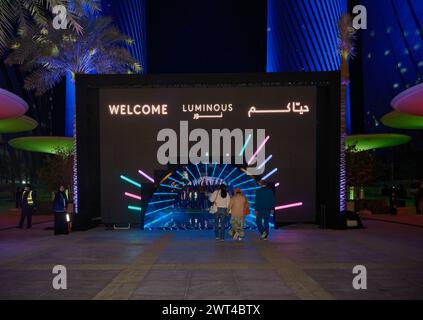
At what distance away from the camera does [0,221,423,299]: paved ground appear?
702cm

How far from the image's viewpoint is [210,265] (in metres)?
9.34

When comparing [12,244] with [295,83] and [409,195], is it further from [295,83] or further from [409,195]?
[409,195]

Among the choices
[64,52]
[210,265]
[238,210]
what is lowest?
[210,265]

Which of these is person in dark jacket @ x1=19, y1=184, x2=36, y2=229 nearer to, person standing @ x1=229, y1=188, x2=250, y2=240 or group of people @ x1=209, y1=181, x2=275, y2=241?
group of people @ x1=209, y1=181, x2=275, y2=241

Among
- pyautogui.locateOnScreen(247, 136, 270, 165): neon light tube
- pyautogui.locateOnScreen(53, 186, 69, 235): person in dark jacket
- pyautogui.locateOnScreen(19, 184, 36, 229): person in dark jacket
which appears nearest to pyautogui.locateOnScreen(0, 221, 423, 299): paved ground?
pyautogui.locateOnScreen(53, 186, 69, 235): person in dark jacket

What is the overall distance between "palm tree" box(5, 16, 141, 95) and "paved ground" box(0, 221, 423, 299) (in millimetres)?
11950

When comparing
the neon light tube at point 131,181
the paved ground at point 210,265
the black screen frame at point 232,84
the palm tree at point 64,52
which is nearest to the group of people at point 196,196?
the neon light tube at point 131,181

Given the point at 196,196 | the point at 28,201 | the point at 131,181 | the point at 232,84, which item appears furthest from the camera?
the point at 196,196

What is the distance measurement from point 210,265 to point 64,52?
19001 mm

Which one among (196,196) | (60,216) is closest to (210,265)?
(60,216)

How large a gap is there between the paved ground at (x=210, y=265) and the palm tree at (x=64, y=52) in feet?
39.2

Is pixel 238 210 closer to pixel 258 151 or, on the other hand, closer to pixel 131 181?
pixel 258 151
